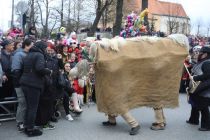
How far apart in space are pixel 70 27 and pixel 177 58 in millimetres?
32654

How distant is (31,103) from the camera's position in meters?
7.03

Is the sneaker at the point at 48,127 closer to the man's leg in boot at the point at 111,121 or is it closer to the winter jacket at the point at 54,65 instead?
the winter jacket at the point at 54,65

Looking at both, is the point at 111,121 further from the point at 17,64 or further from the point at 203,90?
the point at 17,64

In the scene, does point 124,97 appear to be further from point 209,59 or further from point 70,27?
point 70,27

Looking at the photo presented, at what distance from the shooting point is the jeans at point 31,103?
6.97 meters

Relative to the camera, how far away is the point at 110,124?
26.5 ft

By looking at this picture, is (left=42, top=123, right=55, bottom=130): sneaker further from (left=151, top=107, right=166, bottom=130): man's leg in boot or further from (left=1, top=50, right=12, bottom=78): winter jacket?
(left=151, top=107, right=166, bottom=130): man's leg in boot

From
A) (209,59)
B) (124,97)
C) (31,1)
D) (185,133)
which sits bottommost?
(185,133)

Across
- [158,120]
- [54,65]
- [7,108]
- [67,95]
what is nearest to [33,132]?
[54,65]

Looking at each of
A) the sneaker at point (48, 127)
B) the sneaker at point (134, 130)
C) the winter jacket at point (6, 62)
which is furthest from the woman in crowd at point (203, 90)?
the winter jacket at point (6, 62)

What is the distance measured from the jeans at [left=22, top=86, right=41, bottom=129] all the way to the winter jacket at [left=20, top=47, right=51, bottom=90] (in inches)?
3.8

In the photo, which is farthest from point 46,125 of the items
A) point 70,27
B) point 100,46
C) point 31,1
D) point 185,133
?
point 70,27

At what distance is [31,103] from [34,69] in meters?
0.62

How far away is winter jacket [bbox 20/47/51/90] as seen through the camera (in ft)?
22.6
